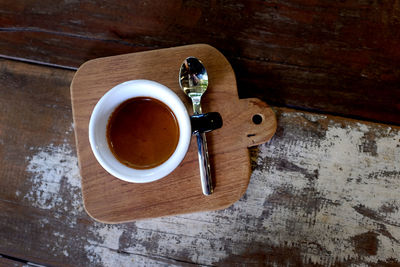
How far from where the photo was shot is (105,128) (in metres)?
0.70

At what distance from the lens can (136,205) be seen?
0.77 meters

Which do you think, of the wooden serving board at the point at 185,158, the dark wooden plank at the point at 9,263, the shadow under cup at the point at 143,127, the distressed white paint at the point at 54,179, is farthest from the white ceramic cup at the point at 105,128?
the dark wooden plank at the point at 9,263

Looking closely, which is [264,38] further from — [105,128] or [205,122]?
[105,128]

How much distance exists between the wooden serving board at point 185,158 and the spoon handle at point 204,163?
22 millimetres

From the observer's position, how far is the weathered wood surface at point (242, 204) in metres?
0.85

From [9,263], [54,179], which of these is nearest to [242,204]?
[54,179]

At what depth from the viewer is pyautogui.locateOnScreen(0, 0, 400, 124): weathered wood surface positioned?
0.87 metres

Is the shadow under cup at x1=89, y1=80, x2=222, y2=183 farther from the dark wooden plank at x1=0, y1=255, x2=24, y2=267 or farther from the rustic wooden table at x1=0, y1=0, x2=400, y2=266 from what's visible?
the dark wooden plank at x1=0, y1=255, x2=24, y2=267

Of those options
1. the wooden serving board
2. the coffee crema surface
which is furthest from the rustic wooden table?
the coffee crema surface

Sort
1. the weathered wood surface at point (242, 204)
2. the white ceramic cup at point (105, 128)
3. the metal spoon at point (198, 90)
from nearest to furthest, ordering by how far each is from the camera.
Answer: the white ceramic cup at point (105, 128), the metal spoon at point (198, 90), the weathered wood surface at point (242, 204)

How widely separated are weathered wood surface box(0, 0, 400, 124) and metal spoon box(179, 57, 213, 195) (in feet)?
0.53

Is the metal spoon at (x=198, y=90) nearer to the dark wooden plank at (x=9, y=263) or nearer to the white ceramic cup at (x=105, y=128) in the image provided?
the white ceramic cup at (x=105, y=128)

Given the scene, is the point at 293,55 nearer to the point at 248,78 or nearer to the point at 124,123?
the point at 248,78

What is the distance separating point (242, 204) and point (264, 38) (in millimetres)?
490
